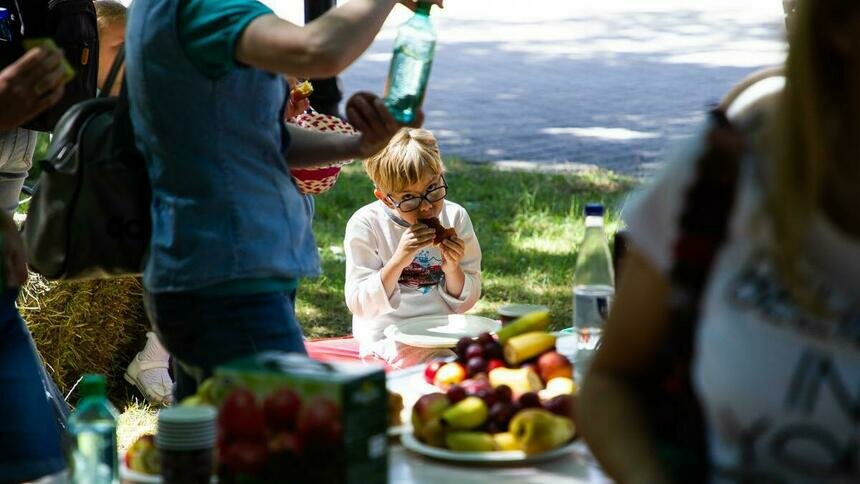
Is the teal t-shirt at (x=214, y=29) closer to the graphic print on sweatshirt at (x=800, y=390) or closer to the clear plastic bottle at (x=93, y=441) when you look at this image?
the clear plastic bottle at (x=93, y=441)

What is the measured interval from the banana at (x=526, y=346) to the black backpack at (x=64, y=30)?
194cm

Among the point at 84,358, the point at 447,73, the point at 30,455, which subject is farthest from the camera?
the point at 447,73

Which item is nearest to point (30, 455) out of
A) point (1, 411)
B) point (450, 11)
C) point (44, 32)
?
point (1, 411)

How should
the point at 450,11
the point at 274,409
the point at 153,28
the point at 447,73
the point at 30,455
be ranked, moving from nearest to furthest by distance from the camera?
the point at 274,409 → the point at 153,28 → the point at 30,455 → the point at 447,73 → the point at 450,11

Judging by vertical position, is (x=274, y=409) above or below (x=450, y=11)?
below

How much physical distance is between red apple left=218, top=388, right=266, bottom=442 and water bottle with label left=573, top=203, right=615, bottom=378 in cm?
124

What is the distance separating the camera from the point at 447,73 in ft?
38.7

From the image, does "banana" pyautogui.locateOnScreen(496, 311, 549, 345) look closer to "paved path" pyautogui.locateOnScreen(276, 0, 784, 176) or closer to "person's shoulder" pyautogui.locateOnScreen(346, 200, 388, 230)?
"person's shoulder" pyautogui.locateOnScreen(346, 200, 388, 230)

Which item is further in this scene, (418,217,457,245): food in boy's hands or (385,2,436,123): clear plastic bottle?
(418,217,457,245): food in boy's hands

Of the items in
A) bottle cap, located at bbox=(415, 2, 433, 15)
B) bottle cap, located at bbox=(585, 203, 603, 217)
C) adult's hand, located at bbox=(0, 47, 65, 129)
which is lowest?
bottle cap, located at bbox=(585, 203, 603, 217)

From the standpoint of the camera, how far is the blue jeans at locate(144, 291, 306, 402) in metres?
2.21

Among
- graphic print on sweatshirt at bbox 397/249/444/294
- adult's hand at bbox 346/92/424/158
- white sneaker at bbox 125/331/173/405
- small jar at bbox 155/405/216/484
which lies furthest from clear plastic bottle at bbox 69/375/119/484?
white sneaker at bbox 125/331/173/405

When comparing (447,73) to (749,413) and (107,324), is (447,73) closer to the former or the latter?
(107,324)

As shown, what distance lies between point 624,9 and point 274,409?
46.8 feet
